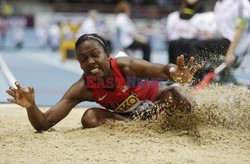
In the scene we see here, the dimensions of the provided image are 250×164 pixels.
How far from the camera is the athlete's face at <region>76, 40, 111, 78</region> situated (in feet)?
13.1

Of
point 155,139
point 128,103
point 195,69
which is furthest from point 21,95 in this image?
point 195,69

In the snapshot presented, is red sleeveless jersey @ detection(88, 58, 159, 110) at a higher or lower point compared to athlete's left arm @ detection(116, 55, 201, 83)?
lower

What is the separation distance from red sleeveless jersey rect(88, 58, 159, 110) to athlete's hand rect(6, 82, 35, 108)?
623 mm

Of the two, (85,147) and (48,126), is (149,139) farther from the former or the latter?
(48,126)

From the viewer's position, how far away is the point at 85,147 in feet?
11.8

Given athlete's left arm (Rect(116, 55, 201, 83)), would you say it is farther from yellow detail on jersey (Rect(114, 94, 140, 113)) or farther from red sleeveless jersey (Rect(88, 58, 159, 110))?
yellow detail on jersey (Rect(114, 94, 140, 113))

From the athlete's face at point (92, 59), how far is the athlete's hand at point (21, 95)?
49cm

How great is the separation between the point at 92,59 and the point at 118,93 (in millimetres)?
416

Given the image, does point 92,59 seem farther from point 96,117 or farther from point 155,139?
point 155,139

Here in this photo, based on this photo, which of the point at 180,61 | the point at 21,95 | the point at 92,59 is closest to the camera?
the point at 180,61

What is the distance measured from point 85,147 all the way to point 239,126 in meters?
1.45

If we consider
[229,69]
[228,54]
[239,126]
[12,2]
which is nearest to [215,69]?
[229,69]

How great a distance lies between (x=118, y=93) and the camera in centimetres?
421

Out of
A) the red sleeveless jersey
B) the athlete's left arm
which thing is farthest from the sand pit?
the athlete's left arm
